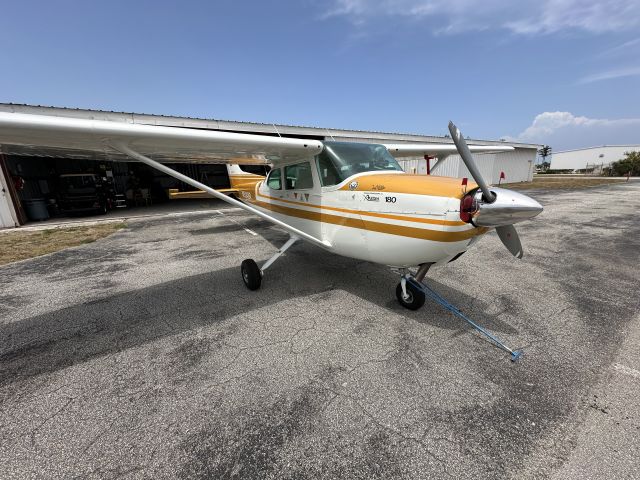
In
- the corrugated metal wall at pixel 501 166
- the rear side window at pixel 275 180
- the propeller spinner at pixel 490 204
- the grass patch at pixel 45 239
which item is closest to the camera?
the propeller spinner at pixel 490 204

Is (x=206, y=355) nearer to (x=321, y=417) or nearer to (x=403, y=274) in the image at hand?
(x=321, y=417)

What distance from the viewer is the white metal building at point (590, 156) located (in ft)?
274

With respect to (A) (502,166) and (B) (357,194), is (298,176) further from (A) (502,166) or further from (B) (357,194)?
(A) (502,166)

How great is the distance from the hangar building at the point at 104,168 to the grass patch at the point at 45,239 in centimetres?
235

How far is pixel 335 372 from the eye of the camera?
104 inches

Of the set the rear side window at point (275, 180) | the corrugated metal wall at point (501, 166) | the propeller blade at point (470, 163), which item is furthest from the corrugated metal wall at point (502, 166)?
the propeller blade at point (470, 163)

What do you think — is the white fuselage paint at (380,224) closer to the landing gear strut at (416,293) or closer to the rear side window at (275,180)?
the landing gear strut at (416,293)

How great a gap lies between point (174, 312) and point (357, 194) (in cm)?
298

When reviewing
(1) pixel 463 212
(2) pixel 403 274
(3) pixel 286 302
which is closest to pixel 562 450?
(1) pixel 463 212

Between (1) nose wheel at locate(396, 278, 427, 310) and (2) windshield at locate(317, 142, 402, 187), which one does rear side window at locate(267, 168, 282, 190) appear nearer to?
(2) windshield at locate(317, 142, 402, 187)

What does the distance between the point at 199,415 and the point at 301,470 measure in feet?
3.08

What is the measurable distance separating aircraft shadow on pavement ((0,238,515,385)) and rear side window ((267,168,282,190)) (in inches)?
64.9

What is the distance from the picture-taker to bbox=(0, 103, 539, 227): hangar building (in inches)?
374

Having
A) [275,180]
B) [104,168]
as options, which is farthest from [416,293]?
[104,168]
